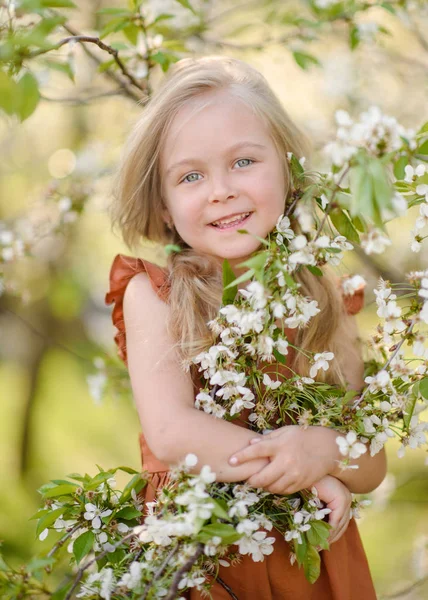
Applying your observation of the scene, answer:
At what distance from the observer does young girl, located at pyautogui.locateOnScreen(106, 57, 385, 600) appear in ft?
4.79

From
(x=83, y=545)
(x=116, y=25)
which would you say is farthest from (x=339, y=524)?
(x=116, y=25)

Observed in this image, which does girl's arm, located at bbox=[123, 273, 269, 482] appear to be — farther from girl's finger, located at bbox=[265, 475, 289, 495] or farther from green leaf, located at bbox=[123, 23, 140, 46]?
green leaf, located at bbox=[123, 23, 140, 46]

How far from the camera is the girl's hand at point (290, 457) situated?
1.42 metres

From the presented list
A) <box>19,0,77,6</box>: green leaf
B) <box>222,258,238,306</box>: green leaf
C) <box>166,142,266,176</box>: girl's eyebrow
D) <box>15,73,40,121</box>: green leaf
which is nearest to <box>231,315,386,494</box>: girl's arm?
<box>222,258,238,306</box>: green leaf

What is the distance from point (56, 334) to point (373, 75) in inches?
111

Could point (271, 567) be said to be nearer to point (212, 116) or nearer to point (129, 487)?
point (129, 487)

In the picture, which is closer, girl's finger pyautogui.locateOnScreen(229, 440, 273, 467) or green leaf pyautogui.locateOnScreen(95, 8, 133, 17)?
girl's finger pyautogui.locateOnScreen(229, 440, 273, 467)

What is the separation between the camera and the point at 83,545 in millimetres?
1406

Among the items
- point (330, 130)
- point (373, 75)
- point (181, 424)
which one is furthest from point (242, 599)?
point (373, 75)

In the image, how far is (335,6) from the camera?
7.54ft

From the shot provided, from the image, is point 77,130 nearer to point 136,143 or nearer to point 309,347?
point 136,143

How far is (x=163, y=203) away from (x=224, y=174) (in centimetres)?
33

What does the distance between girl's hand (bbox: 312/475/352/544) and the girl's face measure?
57 cm

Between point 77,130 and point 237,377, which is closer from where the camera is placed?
point 237,377
